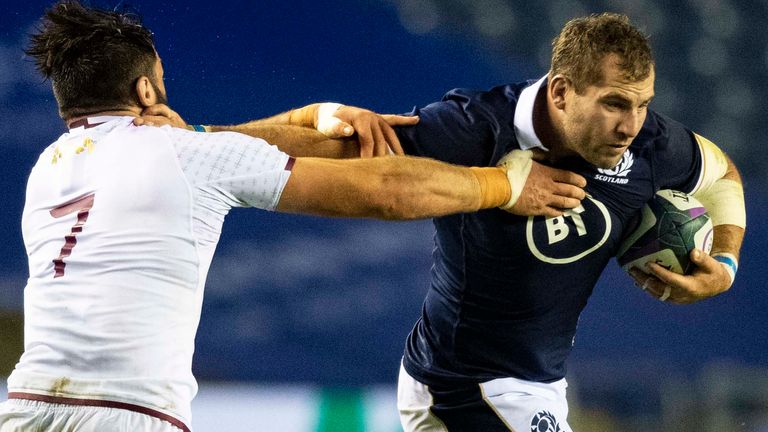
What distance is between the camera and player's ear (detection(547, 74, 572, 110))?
10.3 ft

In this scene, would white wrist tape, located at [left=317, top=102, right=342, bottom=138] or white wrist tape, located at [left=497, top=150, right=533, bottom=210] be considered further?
white wrist tape, located at [left=317, top=102, right=342, bottom=138]

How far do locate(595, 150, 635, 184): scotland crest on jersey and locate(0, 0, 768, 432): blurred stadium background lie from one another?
208 cm

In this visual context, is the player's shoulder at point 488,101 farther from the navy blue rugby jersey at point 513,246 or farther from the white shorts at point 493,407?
the white shorts at point 493,407

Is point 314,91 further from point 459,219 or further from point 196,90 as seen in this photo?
point 459,219

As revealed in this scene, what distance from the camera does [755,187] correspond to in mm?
5727

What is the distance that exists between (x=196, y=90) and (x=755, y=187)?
3.20m

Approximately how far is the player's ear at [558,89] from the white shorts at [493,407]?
3.01 ft

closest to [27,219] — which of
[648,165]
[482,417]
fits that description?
[482,417]

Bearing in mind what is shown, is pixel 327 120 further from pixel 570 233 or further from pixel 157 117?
pixel 570 233

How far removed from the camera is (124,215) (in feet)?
7.67

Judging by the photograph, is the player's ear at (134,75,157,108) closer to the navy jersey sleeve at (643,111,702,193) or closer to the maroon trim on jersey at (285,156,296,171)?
the maroon trim on jersey at (285,156,296,171)

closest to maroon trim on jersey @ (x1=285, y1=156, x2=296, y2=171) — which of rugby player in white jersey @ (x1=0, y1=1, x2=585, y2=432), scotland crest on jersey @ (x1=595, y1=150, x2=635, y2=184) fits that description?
rugby player in white jersey @ (x1=0, y1=1, x2=585, y2=432)

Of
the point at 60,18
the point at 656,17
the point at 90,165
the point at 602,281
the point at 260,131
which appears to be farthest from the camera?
the point at 656,17

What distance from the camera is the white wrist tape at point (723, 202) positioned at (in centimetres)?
361
